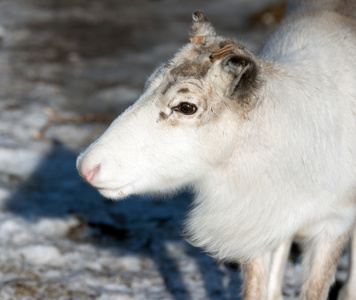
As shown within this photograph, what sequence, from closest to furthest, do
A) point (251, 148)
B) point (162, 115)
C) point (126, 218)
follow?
point (162, 115) → point (251, 148) → point (126, 218)

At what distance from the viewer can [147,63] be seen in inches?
331

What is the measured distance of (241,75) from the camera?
2.62m

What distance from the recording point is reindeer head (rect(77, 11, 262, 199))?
2.65m

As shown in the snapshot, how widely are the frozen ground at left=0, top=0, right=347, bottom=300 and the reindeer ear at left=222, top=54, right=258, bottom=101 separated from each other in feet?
2.21

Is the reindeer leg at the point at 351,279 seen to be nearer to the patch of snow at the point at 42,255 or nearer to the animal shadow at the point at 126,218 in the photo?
the animal shadow at the point at 126,218

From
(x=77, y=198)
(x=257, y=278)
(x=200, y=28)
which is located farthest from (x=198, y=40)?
(x=77, y=198)

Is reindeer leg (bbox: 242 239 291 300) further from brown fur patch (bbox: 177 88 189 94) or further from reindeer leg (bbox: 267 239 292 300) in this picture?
brown fur patch (bbox: 177 88 189 94)

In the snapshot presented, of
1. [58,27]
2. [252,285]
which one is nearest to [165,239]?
[252,285]

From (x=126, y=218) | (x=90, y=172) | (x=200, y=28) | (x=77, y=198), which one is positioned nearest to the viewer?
(x=90, y=172)

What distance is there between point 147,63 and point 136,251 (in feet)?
14.6

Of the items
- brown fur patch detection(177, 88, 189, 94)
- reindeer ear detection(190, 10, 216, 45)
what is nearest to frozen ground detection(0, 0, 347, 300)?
reindeer ear detection(190, 10, 216, 45)

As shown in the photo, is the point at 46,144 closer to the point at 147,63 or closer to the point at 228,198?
the point at 147,63

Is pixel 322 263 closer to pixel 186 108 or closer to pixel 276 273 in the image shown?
pixel 276 273

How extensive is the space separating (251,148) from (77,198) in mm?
2597
